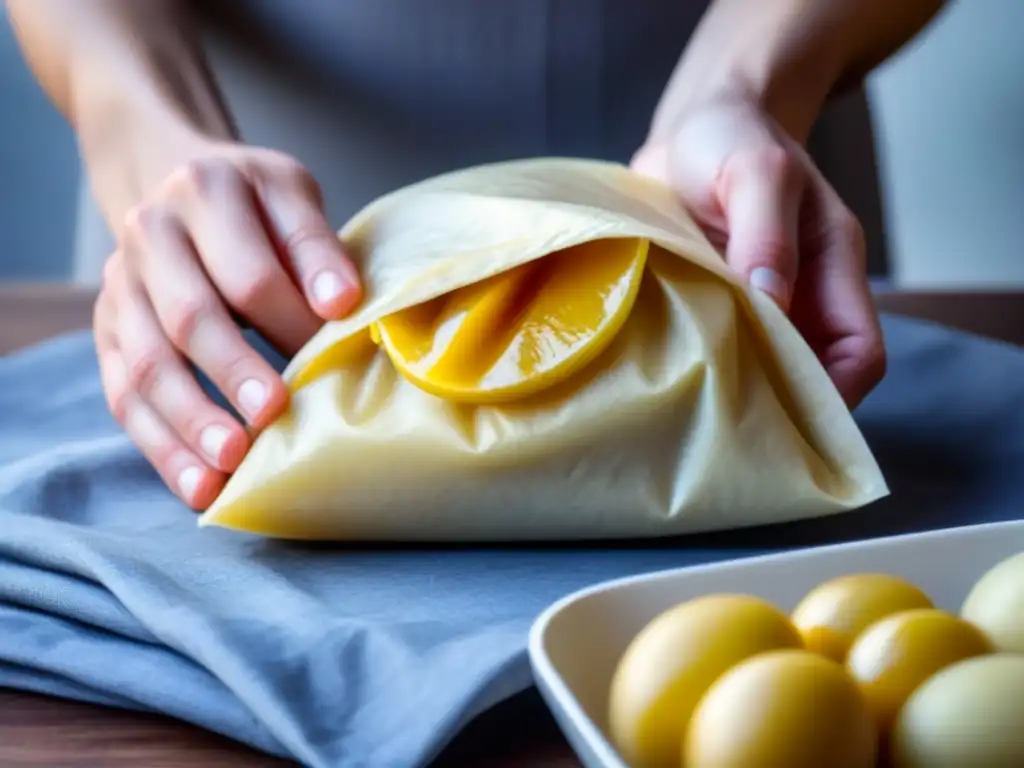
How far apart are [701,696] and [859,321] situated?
14.7 inches

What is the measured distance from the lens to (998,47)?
1.74m

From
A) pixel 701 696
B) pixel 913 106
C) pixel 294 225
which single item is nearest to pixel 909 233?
pixel 913 106

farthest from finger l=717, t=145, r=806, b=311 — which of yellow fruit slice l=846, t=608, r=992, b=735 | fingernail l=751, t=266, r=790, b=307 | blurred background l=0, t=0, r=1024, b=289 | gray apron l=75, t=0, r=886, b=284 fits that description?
blurred background l=0, t=0, r=1024, b=289

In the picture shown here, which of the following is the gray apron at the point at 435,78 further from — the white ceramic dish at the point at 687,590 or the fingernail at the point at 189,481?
the white ceramic dish at the point at 687,590

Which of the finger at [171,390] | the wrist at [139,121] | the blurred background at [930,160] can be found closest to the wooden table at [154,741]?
the finger at [171,390]

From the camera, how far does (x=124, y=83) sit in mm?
782

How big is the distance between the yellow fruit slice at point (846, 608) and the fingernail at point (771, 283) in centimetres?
26

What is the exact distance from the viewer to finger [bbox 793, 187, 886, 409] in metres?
0.56

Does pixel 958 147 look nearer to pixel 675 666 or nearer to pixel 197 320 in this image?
pixel 197 320

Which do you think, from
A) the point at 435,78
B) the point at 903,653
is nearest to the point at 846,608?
Result: the point at 903,653

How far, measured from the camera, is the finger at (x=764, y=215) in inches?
20.9

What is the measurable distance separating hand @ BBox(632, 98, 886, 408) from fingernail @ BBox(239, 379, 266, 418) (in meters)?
0.22

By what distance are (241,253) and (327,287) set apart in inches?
2.5

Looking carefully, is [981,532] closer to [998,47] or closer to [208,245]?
[208,245]
